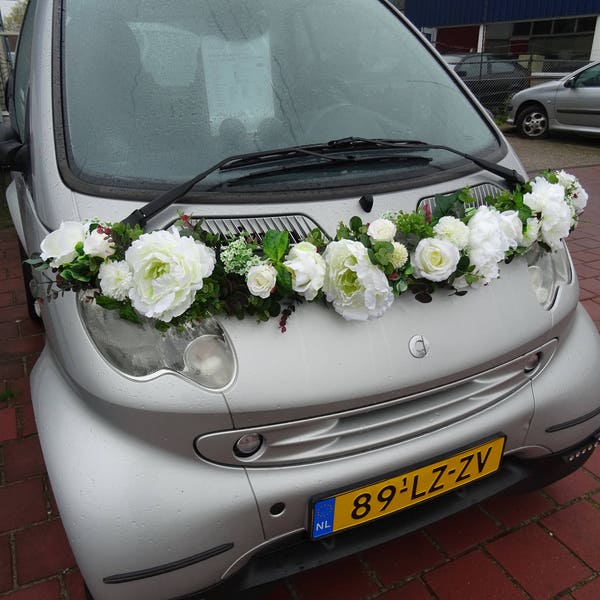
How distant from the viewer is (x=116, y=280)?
52.7 inches

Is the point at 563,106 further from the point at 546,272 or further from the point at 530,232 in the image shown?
the point at 530,232

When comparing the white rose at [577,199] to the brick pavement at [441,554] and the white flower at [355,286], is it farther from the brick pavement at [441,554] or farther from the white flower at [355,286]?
the brick pavement at [441,554]

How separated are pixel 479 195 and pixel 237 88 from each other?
2.78ft

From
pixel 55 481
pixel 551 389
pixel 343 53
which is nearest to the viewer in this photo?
pixel 55 481

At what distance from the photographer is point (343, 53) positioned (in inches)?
86.3

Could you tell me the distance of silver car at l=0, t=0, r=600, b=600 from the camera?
1325mm

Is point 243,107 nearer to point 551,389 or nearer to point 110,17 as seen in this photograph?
point 110,17

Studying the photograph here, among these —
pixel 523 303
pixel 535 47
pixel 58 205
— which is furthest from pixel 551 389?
pixel 535 47

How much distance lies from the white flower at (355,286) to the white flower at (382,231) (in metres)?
0.09

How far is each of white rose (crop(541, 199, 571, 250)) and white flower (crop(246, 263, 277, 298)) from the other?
88cm

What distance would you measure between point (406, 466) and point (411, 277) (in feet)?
1.55

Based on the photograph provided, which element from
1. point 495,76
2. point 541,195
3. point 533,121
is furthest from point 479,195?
point 495,76

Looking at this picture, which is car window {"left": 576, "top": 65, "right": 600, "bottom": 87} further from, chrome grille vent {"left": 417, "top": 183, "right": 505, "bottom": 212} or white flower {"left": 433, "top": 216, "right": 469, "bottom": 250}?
white flower {"left": 433, "top": 216, "right": 469, "bottom": 250}

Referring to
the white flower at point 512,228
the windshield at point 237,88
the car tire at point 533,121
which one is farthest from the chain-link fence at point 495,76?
the white flower at point 512,228
